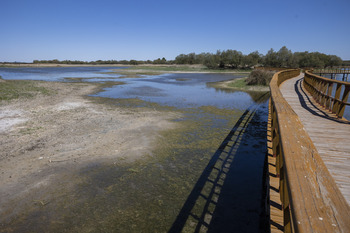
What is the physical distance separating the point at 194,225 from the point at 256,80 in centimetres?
3504

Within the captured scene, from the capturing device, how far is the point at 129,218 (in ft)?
16.5

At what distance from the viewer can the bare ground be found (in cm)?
649

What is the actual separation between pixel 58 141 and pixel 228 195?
8075 millimetres

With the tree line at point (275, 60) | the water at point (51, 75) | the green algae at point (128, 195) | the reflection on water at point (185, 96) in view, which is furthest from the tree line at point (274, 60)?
the green algae at point (128, 195)

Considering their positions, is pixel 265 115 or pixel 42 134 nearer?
pixel 42 134

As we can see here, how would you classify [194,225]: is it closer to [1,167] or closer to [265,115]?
[1,167]

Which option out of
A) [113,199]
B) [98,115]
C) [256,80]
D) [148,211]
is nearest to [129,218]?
[148,211]

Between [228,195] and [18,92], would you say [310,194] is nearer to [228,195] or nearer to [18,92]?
Result: [228,195]

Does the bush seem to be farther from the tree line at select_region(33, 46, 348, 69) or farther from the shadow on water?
the tree line at select_region(33, 46, 348, 69)

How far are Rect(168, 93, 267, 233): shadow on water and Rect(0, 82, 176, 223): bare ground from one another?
10.5ft

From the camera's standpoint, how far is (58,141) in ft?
31.1

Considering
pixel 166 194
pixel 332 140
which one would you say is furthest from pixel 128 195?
pixel 332 140

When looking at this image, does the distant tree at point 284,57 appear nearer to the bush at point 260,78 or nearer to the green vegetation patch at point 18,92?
the bush at point 260,78

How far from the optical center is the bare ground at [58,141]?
6488mm
